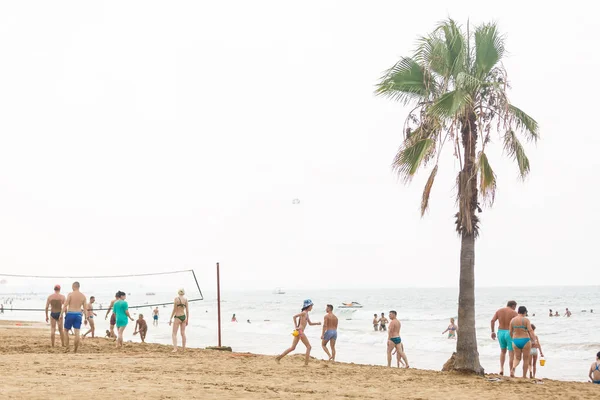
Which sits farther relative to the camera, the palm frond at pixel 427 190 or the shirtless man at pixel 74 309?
the shirtless man at pixel 74 309

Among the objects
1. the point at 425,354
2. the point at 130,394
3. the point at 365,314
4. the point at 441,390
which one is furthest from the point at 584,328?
the point at 130,394

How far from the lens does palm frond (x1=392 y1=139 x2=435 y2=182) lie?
470 inches

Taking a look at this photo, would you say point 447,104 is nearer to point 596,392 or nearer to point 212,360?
point 596,392

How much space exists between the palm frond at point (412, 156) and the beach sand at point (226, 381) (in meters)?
3.91

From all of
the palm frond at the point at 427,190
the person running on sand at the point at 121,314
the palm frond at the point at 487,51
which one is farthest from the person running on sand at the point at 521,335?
the person running on sand at the point at 121,314

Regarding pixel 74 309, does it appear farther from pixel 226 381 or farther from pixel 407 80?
pixel 407 80

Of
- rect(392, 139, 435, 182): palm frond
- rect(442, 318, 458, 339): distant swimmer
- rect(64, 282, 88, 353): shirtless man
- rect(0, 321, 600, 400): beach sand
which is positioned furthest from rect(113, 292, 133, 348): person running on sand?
rect(442, 318, 458, 339): distant swimmer

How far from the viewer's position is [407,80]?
12.4 metres

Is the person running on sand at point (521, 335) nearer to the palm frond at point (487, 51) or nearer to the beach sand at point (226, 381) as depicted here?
the beach sand at point (226, 381)

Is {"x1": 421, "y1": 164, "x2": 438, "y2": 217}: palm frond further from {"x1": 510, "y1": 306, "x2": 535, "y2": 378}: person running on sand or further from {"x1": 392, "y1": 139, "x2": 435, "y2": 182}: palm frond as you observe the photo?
{"x1": 510, "y1": 306, "x2": 535, "y2": 378}: person running on sand

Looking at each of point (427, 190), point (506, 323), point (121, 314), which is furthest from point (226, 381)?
point (121, 314)

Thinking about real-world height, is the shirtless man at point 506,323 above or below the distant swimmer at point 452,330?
above

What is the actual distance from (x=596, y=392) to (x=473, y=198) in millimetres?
3964

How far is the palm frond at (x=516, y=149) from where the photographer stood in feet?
39.5
